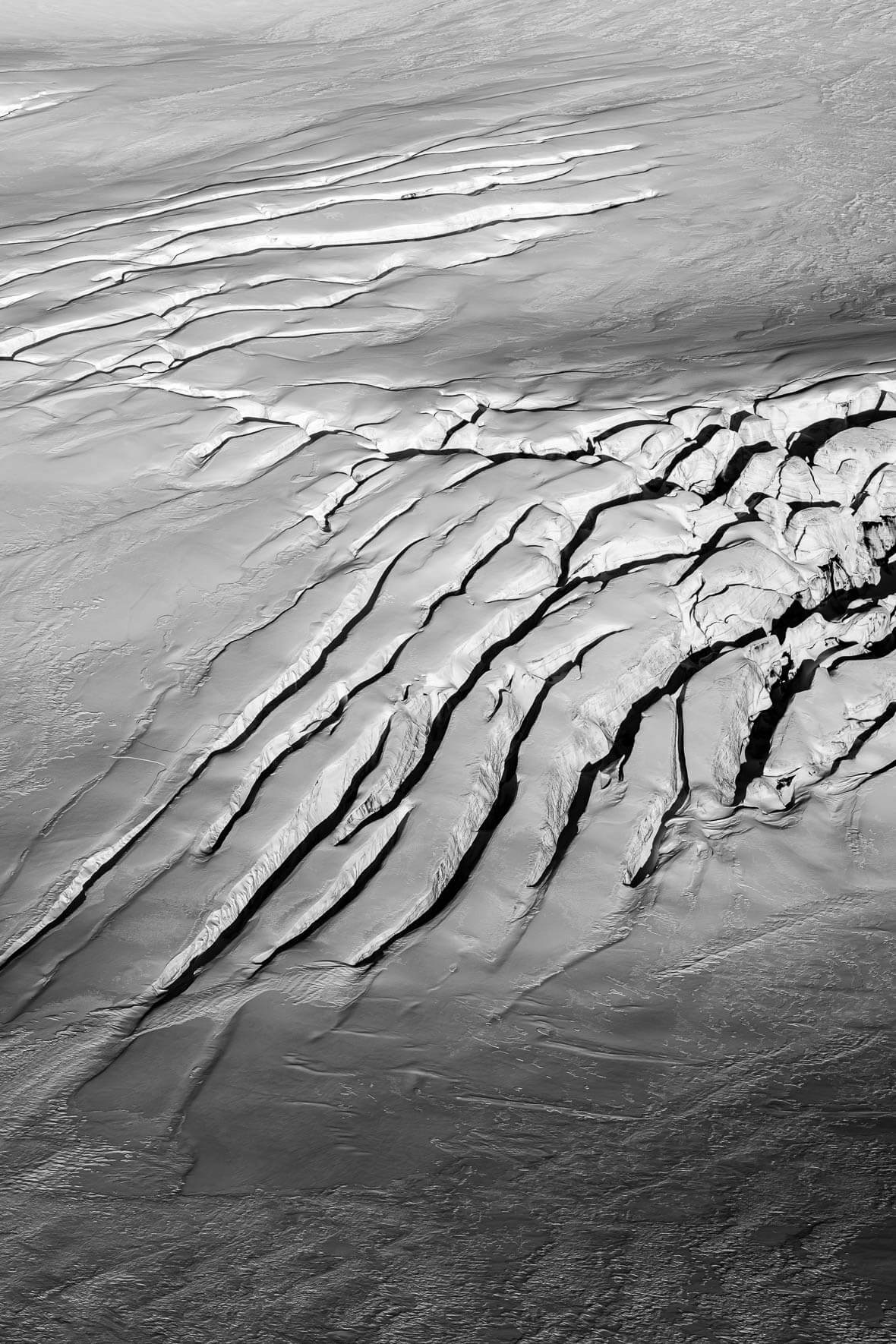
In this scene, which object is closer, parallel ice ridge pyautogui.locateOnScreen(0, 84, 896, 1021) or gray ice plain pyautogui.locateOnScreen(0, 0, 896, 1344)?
gray ice plain pyautogui.locateOnScreen(0, 0, 896, 1344)

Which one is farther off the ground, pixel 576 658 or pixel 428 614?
pixel 428 614

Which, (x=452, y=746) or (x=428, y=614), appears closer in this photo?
(x=452, y=746)

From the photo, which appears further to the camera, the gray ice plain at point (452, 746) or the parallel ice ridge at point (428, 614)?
the parallel ice ridge at point (428, 614)

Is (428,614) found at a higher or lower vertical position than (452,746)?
higher

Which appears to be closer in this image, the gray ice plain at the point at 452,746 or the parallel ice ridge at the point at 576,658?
the gray ice plain at the point at 452,746

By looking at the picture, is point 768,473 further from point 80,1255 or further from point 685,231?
point 80,1255
